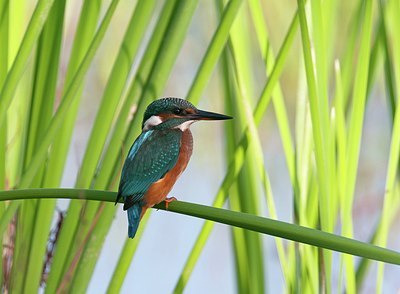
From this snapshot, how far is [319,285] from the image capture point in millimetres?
1562

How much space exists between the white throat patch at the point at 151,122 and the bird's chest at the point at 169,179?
0.06 m

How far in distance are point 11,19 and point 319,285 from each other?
83cm

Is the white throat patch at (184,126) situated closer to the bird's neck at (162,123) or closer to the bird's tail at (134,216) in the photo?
the bird's neck at (162,123)

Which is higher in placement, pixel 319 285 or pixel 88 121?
pixel 88 121

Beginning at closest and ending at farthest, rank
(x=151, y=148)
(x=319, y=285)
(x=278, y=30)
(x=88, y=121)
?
1. (x=151, y=148)
2. (x=319, y=285)
3. (x=88, y=121)
4. (x=278, y=30)

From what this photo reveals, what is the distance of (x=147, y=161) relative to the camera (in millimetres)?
1375

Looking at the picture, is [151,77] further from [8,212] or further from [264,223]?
[264,223]

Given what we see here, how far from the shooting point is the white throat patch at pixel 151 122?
148cm

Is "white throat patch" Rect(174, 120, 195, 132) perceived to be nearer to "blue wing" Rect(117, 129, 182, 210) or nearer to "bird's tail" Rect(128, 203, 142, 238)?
"blue wing" Rect(117, 129, 182, 210)

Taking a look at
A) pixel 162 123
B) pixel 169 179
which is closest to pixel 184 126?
pixel 162 123

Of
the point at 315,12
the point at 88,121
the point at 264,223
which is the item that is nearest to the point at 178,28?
the point at 315,12

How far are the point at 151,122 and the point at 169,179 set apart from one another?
0.14 m

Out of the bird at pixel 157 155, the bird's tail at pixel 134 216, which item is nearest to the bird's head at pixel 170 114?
the bird at pixel 157 155

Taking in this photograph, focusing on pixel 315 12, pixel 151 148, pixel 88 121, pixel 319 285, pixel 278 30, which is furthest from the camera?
pixel 278 30
